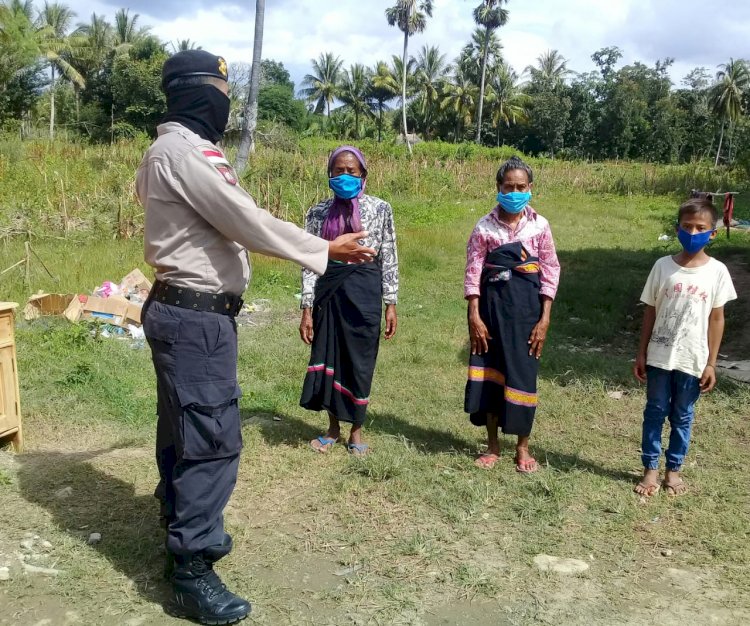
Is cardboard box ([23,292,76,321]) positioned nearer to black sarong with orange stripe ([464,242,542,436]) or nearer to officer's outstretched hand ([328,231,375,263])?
black sarong with orange stripe ([464,242,542,436])

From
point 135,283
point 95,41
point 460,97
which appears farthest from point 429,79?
point 135,283

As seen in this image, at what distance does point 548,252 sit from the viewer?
383 centimetres

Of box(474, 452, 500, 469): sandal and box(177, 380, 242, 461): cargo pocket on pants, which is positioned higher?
box(177, 380, 242, 461): cargo pocket on pants

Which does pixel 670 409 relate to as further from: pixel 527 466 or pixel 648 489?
pixel 527 466

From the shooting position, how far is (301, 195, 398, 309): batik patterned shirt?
13.2 feet

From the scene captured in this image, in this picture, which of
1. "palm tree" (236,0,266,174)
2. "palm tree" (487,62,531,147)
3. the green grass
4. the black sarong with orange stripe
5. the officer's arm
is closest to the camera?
the officer's arm

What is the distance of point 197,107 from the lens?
246 centimetres

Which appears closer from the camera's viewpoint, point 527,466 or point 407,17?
point 527,466

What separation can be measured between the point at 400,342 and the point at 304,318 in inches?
116

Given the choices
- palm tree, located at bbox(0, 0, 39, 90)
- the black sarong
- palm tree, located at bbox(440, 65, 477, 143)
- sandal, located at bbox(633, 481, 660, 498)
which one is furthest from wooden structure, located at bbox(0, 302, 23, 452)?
palm tree, located at bbox(440, 65, 477, 143)

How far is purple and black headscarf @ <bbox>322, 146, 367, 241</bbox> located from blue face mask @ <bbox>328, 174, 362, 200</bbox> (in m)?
0.07

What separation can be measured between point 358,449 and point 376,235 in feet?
4.24

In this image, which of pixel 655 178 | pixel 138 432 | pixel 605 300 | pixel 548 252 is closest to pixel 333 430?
pixel 138 432

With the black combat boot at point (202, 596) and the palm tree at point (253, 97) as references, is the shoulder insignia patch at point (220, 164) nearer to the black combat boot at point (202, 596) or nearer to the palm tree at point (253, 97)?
the black combat boot at point (202, 596)
